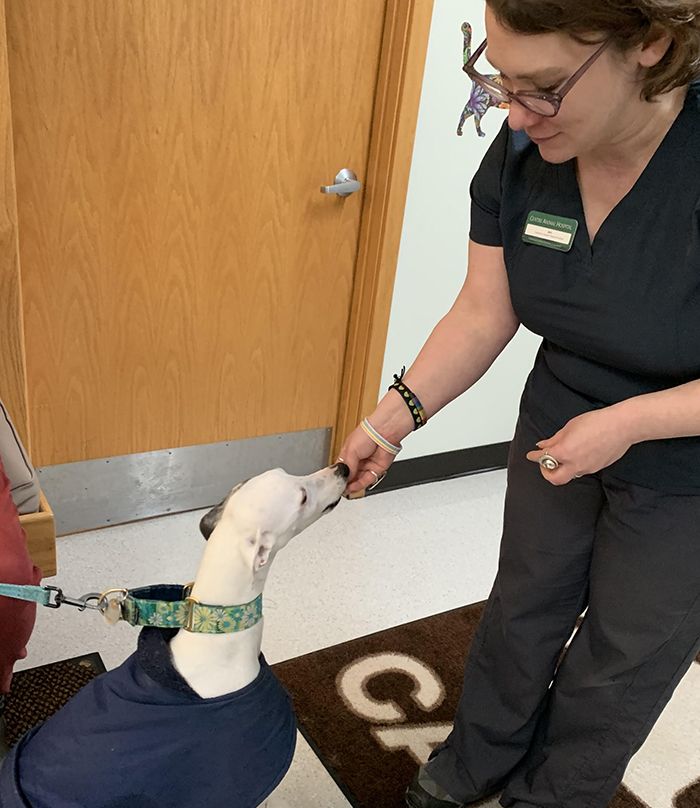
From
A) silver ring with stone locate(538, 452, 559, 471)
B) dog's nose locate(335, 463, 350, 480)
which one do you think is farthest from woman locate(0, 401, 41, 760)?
silver ring with stone locate(538, 452, 559, 471)

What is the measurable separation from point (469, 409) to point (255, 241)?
1035mm

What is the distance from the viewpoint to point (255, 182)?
2.28 m

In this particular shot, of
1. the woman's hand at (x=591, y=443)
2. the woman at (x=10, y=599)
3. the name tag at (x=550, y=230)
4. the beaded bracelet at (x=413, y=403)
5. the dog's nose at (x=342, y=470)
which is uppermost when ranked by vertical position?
the name tag at (x=550, y=230)

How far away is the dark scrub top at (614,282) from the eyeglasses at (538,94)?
0.17 meters

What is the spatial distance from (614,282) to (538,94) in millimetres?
276

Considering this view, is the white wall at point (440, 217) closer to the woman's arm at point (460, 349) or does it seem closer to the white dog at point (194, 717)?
the woman's arm at point (460, 349)

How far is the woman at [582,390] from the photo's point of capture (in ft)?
3.29

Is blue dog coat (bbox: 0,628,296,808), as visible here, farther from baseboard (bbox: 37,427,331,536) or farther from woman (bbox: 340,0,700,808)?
baseboard (bbox: 37,427,331,536)

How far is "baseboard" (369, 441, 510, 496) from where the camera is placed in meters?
2.88

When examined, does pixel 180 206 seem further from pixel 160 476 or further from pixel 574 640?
pixel 574 640

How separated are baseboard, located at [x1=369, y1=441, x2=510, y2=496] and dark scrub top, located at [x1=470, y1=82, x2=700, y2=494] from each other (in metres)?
1.53

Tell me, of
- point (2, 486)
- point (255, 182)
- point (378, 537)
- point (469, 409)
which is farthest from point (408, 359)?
point (2, 486)

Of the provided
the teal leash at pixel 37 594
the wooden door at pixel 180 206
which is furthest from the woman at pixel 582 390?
the wooden door at pixel 180 206

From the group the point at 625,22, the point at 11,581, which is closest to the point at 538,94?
the point at 625,22
